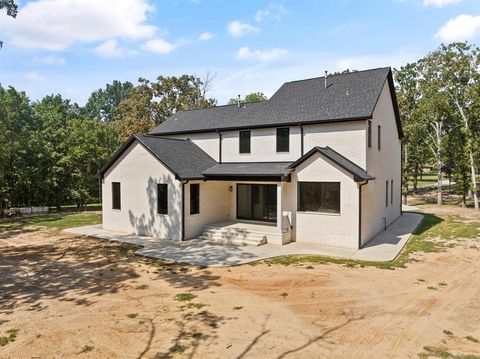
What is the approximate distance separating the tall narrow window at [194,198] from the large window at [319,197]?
5.25 m

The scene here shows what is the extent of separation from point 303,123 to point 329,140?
63.2 inches

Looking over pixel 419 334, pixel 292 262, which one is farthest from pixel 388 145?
pixel 419 334

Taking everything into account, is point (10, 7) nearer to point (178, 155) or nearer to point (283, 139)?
point (178, 155)

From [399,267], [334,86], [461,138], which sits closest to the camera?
[399,267]

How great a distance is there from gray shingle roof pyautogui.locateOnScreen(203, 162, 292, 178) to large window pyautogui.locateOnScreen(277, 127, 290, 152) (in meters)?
0.86

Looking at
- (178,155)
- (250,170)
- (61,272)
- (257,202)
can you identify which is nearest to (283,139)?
(250,170)

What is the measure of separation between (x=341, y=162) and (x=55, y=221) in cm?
1937

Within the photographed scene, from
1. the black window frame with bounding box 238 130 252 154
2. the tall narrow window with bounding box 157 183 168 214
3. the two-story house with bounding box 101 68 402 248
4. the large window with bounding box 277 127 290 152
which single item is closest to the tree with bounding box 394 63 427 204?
the two-story house with bounding box 101 68 402 248

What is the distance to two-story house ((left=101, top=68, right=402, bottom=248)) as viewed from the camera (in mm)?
15062

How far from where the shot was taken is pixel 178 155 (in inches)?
725

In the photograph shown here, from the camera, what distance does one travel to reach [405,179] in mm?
33688

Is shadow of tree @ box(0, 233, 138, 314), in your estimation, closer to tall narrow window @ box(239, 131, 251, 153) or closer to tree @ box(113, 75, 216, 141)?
tall narrow window @ box(239, 131, 251, 153)

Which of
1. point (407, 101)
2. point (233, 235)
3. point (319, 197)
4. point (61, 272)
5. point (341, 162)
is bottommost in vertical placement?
point (61, 272)

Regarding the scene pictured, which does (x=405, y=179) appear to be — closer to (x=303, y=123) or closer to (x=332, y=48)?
(x=332, y=48)
